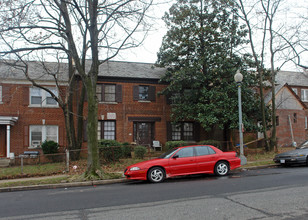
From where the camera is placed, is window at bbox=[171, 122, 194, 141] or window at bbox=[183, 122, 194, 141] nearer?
window at bbox=[171, 122, 194, 141]

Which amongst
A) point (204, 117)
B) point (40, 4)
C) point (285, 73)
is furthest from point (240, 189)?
point (285, 73)

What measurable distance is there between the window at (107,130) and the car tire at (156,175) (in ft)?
34.3

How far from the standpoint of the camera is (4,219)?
579 cm

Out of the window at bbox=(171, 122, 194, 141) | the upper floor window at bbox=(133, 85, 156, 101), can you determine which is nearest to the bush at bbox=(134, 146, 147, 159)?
the window at bbox=(171, 122, 194, 141)

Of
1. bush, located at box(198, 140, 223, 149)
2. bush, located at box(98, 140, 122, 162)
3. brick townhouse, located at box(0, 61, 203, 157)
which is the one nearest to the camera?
bush, located at box(98, 140, 122, 162)

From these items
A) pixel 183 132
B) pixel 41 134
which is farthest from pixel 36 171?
pixel 183 132

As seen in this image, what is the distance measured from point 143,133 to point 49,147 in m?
6.77

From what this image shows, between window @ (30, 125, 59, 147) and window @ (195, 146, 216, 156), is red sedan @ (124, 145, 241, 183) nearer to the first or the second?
window @ (195, 146, 216, 156)

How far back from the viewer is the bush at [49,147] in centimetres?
1786

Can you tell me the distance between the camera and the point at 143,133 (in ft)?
67.7

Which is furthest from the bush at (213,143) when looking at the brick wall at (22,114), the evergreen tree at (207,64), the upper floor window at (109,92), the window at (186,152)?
the brick wall at (22,114)

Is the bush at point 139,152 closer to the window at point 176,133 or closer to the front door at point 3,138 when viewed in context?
the window at point 176,133

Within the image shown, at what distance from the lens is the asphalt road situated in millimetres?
5523

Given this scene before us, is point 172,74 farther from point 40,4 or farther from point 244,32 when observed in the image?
point 40,4
